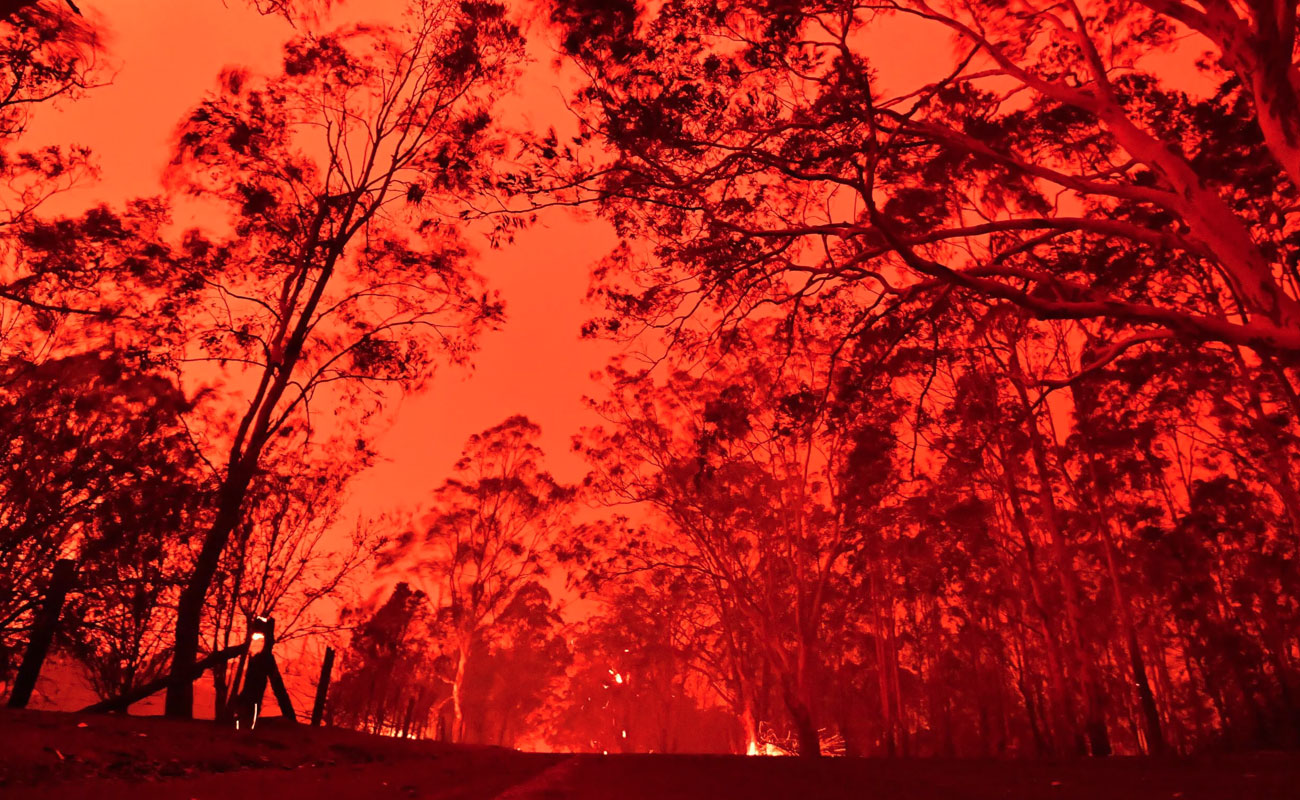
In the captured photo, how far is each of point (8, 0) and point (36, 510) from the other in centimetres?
996

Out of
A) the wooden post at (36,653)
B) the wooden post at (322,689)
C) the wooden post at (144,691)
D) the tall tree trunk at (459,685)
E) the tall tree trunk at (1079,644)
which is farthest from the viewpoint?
the tall tree trunk at (459,685)

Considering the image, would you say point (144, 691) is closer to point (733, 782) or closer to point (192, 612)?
point (192, 612)

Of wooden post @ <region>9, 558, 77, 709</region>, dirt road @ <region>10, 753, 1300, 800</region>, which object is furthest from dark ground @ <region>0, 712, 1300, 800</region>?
wooden post @ <region>9, 558, 77, 709</region>

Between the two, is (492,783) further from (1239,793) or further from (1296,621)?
(1296,621)

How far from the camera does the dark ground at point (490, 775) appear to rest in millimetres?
4930

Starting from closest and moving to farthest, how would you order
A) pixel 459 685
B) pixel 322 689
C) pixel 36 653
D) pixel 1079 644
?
pixel 36 653 → pixel 322 689 → pixel 1079 644 → pixel 459 685

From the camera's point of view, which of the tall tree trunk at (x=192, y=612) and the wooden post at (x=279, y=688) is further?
the wooden post at (x=279, y=688)

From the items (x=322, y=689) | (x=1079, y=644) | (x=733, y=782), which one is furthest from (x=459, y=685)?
(x=733, y=782)

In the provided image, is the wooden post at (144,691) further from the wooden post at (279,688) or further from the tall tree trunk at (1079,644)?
the tall tree trunk at (1079,644)

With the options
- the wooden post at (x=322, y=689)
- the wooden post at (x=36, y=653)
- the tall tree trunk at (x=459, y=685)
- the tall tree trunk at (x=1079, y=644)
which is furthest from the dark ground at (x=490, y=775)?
the tall tree trunk at (x=459, y=685)

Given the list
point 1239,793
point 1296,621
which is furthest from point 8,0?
point 1296,621

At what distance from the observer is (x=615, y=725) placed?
54.4 m

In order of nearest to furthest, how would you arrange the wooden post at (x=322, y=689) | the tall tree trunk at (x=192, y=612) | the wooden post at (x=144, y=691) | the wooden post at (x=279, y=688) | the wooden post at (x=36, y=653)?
the wooden post at (x=36, y=653), the wooden post at (x=144, y=691), the tall tree trunk at (x=192, y=612), the wooden post at (x=279, y=688), the wooden post at (x=322, y=689)

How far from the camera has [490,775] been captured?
22.2 ft
